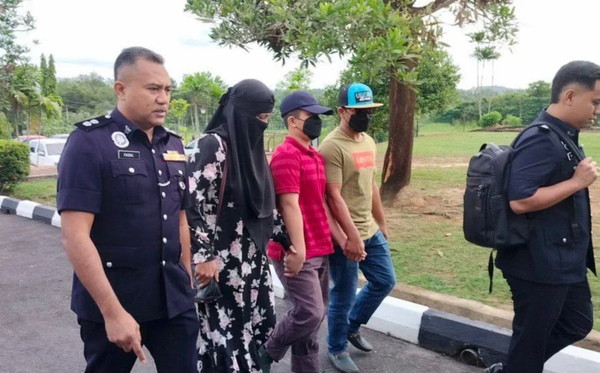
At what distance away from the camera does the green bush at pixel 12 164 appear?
Answer: 9.91 metres

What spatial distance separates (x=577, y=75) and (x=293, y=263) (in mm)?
1558


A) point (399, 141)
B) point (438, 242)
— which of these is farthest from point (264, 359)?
point (399, 141)

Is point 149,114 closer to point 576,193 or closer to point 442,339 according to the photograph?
point 576,193

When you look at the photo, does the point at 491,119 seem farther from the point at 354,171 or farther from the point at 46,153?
the point at 354,171

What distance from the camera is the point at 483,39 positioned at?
21.4ft

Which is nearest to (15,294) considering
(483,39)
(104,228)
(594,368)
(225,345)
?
(225,345)

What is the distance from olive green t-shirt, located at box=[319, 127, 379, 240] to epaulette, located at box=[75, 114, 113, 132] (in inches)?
54.0

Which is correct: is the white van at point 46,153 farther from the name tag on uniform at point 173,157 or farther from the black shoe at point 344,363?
the name tag on uniform at point 173,157

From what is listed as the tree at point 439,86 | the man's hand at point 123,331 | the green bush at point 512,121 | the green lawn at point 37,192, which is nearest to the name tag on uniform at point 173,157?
the man's hand at point 123,331

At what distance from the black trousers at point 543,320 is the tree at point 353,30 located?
7.88ft

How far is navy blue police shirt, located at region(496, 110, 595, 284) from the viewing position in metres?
2.34

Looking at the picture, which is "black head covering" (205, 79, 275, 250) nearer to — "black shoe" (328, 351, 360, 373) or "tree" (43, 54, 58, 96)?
"black shoe" (328, 351, 360, 373)

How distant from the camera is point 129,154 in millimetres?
1967

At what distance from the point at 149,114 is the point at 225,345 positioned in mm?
1165
